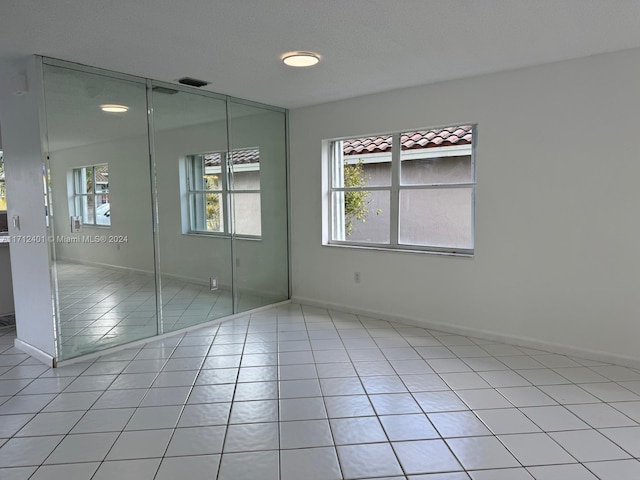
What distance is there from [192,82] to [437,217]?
255cm

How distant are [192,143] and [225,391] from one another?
93.9 inches

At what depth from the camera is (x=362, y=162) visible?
15.0 feet

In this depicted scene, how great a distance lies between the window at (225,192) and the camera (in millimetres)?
4109

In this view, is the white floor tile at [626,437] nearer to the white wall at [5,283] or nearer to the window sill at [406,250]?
the window sill at [406,250]

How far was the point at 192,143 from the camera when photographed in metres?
4.06

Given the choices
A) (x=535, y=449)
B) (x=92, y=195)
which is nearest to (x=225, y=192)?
(x=92, y=195)

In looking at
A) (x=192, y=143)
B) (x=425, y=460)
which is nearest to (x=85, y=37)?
(x=192, y=143)

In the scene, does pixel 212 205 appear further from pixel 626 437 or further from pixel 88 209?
pixel 626 437

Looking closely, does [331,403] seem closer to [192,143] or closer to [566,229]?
[566,229]

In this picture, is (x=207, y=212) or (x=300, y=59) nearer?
(x=300, y=59)

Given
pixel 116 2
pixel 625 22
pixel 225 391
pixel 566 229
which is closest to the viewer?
pixel 116 2

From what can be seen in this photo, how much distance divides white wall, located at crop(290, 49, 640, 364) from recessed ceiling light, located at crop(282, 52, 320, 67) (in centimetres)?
125

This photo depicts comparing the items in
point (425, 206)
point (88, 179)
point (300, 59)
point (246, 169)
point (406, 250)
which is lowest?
point (406, 250)

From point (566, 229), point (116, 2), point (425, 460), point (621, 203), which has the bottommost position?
point (425, 460)
